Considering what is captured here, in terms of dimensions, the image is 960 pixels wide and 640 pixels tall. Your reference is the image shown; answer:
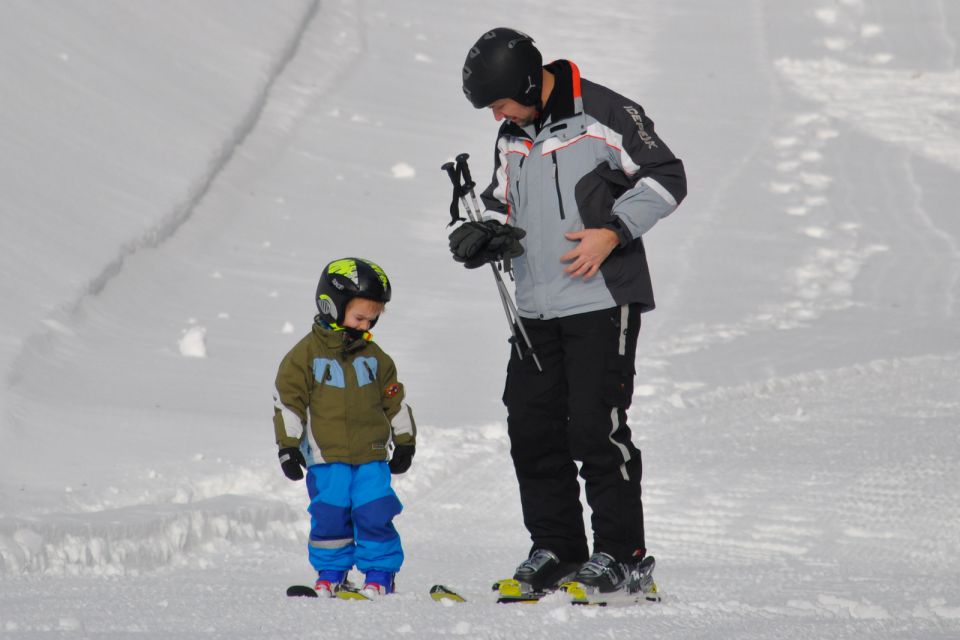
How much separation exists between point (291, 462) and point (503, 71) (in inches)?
52.1

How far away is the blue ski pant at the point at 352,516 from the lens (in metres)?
4.44

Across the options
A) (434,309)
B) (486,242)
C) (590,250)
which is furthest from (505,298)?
(434,309)

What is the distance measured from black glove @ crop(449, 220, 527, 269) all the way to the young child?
1.23 feet

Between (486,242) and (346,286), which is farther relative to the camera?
(346,286)

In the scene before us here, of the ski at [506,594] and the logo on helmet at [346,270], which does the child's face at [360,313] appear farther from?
the ski at [506,594]

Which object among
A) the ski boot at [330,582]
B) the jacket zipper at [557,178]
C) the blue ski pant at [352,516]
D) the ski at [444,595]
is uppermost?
the jacket zipper at [557,178]

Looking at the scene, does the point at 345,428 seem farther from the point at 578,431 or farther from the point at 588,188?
the point at 588,188

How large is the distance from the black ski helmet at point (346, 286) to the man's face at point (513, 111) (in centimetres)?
62

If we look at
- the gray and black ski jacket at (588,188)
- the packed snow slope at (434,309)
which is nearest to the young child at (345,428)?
the packed snow slope at (434,309)

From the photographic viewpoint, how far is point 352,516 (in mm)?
4500

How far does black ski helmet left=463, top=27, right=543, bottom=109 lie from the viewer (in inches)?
161

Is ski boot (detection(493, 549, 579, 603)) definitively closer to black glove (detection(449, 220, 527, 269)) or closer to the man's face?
black glove (detection(449, 220, 527, 269))

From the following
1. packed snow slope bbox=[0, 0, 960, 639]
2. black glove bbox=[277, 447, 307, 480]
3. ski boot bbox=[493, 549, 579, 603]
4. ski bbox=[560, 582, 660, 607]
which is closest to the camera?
ski bbox=[560, 582, 660, 607]

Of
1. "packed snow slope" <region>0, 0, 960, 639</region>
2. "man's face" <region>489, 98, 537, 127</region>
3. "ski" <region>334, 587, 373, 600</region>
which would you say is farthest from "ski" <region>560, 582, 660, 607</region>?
"man's face" <region>489, 98, 537, 127</region>
